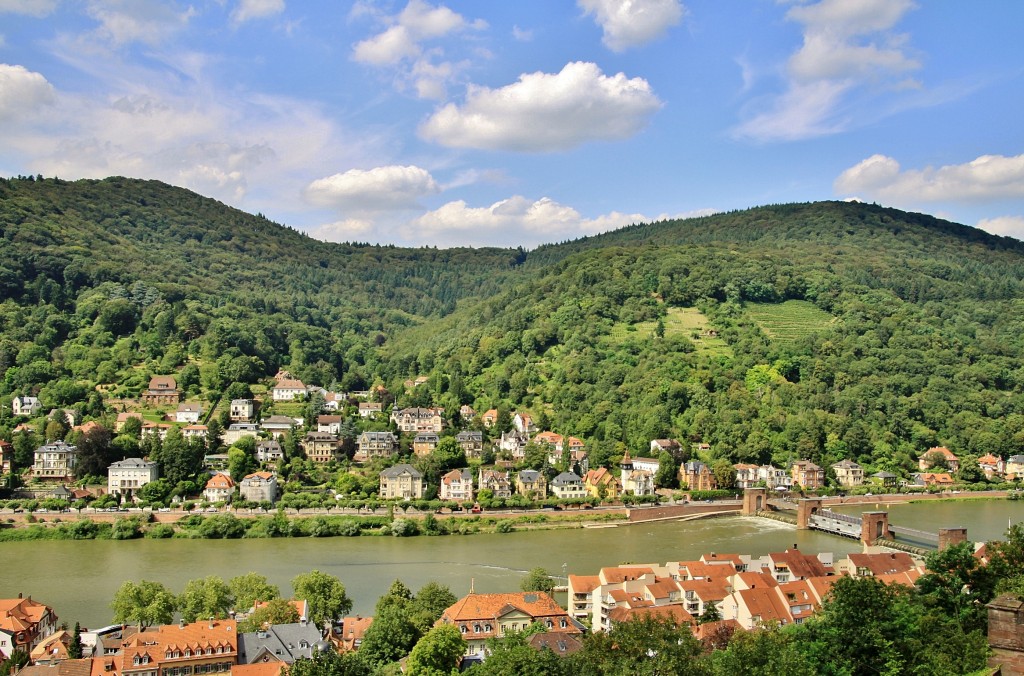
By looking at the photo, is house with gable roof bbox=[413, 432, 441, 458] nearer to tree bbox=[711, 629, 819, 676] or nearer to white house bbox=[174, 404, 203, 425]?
white house bbox=[174, 404, 203, 425]

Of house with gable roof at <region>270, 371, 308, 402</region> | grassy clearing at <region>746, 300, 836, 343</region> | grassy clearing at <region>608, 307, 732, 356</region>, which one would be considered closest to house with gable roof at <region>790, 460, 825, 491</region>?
grassy clearing at <region>608, 307, 732, 356</region>

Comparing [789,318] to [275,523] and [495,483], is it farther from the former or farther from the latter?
[275,523]

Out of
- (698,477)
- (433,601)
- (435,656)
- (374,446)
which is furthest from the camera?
(374,446)

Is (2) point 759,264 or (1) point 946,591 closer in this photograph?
(1) point 946,591

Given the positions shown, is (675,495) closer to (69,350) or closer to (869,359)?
(869,359)

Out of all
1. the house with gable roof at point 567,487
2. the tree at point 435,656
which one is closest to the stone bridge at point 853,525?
the house with gable roof at point 567,487

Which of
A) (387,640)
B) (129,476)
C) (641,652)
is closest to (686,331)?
(129,476)

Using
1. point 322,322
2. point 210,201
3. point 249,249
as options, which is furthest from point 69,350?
point 210,201
